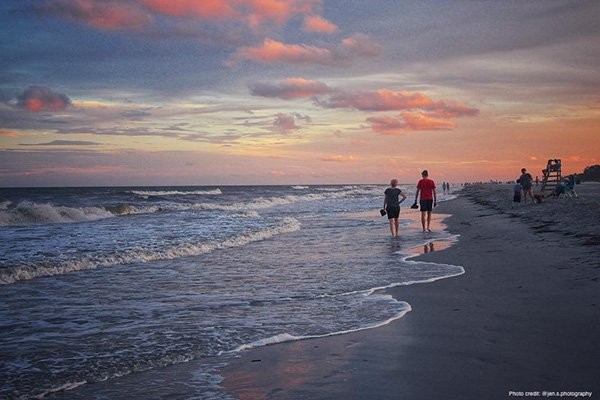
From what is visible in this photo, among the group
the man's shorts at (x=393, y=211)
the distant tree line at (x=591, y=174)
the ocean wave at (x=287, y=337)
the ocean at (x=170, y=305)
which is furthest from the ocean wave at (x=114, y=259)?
the distant tree line at (x=591, y=174)

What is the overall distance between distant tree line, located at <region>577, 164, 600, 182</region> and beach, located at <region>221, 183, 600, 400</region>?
8817 cm

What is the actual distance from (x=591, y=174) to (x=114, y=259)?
93.1 meters

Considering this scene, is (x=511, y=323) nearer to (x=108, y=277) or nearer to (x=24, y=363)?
(x=24, y=363)

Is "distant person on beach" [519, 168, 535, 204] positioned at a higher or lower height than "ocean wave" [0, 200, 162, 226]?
higher

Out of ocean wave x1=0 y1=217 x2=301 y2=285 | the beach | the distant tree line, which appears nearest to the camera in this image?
the beach

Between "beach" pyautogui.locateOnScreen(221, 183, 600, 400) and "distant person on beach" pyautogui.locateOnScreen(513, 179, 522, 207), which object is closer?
"beach" pyautogui.locateOnScreen(221, 183, 600, 400)

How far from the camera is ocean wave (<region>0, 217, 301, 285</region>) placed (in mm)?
9961

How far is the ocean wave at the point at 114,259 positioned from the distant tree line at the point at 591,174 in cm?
8473

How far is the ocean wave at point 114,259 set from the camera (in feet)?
32.7

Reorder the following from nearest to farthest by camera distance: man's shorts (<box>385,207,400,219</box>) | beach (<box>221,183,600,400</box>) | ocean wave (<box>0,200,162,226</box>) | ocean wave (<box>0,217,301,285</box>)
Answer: beach (<box>221,183,600,400</box>) → ocean wave (<box>0,217,301,285</box>) → man's shorts (<box>385,207,400,219</box>) → ocean wave (<box>0,200,162,226</box>)

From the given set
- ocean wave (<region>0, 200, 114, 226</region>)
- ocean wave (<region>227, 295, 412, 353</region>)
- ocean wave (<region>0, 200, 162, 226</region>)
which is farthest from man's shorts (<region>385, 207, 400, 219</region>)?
ocean wave (<region>0, 200, 114, 226</region>)

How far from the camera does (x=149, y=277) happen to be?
9.89m

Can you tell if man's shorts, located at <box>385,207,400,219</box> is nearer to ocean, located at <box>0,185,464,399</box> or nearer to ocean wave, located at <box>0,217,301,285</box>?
ocean, located at <box>0,185,464,399</box>

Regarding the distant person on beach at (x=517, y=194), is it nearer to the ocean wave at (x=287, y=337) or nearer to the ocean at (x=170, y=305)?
the ocean at (x=170, y=305)
